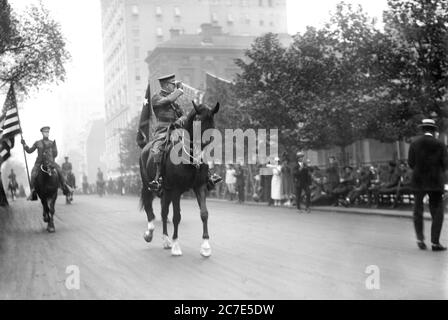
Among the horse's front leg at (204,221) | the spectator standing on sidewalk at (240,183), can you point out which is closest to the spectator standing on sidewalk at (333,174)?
the spectator standing on sidewalk at (240,183)

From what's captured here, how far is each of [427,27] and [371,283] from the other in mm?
11768

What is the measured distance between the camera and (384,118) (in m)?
19.7

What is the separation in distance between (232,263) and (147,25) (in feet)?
155

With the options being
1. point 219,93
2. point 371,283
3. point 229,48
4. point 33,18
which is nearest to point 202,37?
point 229,48

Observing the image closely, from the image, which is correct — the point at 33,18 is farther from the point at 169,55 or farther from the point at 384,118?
the point at 169,55

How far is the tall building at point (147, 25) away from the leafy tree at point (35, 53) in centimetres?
1175

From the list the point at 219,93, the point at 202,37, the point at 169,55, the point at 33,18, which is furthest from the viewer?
the point at 202,37

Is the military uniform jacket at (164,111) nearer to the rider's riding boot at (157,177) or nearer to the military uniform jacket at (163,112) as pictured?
the military uniform jacket at (163,112)

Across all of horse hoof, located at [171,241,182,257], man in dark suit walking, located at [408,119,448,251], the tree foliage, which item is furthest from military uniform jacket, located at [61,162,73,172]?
man in dark suit walking, located at [408,119,448,251]

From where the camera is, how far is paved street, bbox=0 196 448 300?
6.29 metres

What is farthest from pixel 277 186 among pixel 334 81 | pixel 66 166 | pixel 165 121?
pixel 165 121

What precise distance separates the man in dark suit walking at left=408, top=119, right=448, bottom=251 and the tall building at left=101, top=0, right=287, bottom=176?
3306cm

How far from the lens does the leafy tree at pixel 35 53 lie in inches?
1063
